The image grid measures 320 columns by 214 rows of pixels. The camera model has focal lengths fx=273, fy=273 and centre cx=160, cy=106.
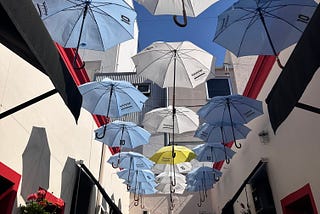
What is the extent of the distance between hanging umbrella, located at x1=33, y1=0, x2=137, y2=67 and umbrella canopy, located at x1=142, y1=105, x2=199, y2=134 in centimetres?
225

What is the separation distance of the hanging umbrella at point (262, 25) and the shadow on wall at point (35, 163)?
2.82 metres

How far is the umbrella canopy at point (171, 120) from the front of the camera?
5691 mm

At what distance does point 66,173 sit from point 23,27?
3.67 metres

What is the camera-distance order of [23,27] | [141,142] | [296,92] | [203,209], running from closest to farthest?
1. [23,27]
2. [296,92]
3. [141,142]
4. [203,209]

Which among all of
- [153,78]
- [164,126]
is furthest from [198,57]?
[164,126]

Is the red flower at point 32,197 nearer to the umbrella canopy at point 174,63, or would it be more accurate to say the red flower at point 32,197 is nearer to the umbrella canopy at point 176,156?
the umbrella canopy at point 174,63

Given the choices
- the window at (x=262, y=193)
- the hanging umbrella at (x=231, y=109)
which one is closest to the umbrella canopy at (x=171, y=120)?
the hanging umbrella at (x=231, y=109)

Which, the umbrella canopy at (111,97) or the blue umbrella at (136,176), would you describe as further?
the blue umbrella at (136,176)

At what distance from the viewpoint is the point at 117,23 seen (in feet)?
11.9

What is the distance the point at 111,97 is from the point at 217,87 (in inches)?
341

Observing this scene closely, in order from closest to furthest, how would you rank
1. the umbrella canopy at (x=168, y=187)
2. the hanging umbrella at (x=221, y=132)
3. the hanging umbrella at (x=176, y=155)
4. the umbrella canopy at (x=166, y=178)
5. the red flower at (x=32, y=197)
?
the red flower at (x=32, y=197), the hanging umbrella at (x=221, y=132), the hanging umbrella at (x=176, y=155), the umbrella canopy at (x=166, y=178), the umbrella canopy at (x=168, y=187)

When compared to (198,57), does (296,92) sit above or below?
below

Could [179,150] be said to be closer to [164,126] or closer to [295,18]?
[164,126]

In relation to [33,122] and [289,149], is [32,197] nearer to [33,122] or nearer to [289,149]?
[33,122]
